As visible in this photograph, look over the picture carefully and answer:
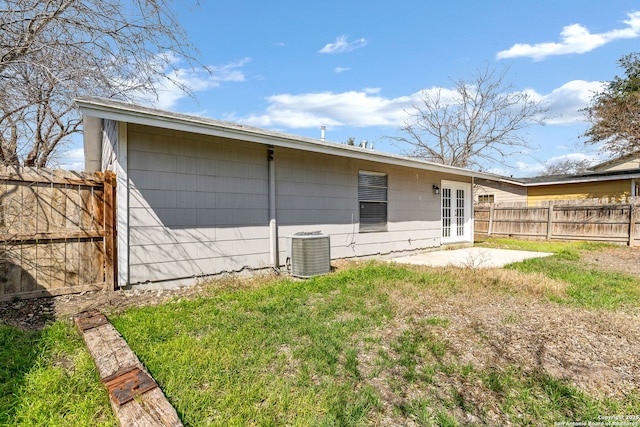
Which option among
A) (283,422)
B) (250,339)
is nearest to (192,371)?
(250,339)

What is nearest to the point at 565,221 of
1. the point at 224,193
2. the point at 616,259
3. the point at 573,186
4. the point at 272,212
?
the point at 573,186

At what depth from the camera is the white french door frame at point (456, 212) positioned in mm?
10672

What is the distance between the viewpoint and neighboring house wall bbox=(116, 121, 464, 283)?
15.7 feet

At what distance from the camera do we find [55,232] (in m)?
4.31

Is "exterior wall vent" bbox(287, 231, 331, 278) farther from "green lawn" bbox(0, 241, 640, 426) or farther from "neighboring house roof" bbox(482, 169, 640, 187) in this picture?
"neighboring house roof" bbox(482, 169, 640, 187)

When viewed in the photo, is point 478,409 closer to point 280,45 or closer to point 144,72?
point 144,72

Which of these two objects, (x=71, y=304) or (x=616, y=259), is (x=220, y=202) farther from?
(x=616, y=259)

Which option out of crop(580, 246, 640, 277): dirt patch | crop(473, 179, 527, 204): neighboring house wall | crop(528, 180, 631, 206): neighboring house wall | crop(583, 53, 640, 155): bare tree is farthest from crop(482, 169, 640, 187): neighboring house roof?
crop(580, 246, 640, 277): dirt patch

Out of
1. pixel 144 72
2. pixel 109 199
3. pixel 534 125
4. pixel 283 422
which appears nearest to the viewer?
pixel 283 422

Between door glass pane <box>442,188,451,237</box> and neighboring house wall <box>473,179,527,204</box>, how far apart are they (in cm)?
786

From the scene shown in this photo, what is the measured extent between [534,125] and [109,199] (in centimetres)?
2148

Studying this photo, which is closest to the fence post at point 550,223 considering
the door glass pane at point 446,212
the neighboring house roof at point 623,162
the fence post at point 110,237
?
the door glass pane at point 446,212

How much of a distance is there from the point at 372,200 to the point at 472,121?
599 inches

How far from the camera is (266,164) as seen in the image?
6121 mm
